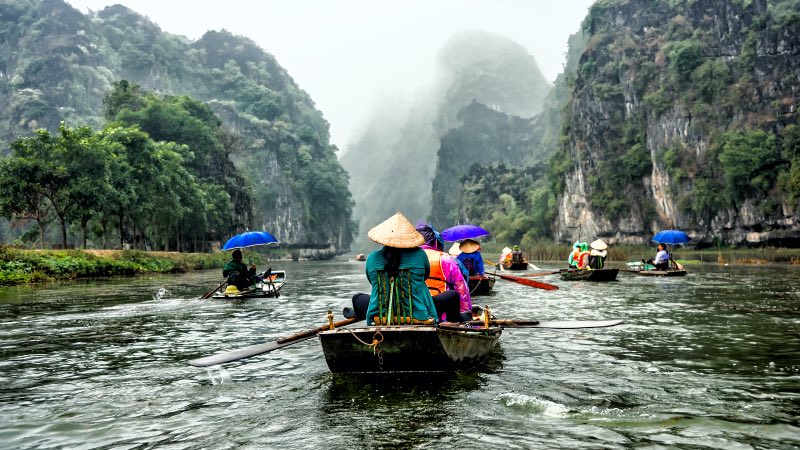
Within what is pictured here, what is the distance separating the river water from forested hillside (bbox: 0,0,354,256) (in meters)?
54.5

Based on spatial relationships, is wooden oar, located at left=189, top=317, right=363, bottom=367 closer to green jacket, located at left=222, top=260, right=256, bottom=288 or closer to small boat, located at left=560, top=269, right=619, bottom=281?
green jacket, located at left=222, top=260, right=256, bottom=288

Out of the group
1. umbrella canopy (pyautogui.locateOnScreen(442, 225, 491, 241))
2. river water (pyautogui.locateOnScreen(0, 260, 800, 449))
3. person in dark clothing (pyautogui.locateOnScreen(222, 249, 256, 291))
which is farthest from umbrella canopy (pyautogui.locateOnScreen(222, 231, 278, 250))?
umbrella canopy (pyautogui.locateOnScreen(442, 225, 491, 241))

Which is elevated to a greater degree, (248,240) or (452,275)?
(248,240)

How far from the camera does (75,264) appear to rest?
2691 cm

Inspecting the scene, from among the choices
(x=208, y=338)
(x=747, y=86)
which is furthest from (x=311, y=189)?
(x=208, y=338)

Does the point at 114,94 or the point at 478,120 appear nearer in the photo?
the point at 114,94

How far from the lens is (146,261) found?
33.4 meters

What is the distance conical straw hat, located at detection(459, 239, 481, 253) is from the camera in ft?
52.3

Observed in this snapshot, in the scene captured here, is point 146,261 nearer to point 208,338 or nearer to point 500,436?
point 208,338

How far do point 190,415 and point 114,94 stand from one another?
60.4m

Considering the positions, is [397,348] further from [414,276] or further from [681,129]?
[681,129]

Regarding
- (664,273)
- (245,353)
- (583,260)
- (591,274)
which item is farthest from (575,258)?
(245,353)

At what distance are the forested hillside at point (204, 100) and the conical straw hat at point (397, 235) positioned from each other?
188 ft

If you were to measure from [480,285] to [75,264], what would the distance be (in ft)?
64.2
